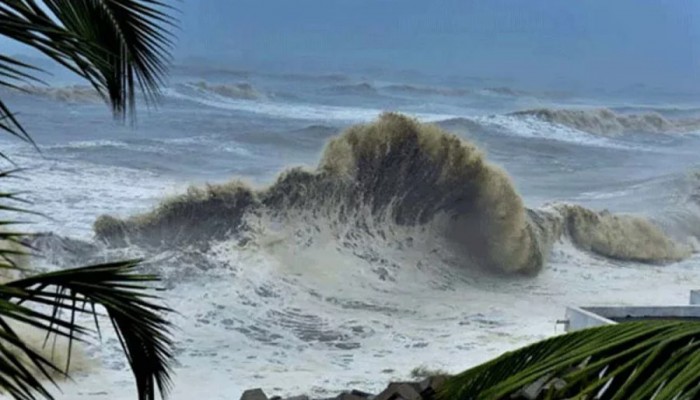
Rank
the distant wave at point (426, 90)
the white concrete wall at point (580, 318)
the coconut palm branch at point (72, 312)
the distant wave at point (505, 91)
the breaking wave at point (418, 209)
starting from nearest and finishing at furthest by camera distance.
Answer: the coconut palm branch at point (72, 312), the white concrete wall at point (580, 318), the breaking wave at point (418, 209), the distant wave at point (426, 90), the distant wave at point (505, 91)

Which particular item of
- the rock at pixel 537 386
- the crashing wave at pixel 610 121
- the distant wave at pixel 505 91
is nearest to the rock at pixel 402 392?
the rock at pixel 537 386

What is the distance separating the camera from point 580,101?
713 centimetres

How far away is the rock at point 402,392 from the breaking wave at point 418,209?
11.4 feet

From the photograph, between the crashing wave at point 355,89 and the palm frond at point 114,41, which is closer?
the palm frond at point 114,41

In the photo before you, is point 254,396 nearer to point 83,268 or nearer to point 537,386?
point 537,386

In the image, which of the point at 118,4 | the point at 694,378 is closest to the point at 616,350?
the point at 694,378

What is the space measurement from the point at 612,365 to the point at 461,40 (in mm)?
6948

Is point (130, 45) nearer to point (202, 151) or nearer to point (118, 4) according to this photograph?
point (118, 4)

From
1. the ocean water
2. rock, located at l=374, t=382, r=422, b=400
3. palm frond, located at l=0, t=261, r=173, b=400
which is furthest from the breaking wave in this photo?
palm frond, located at l=0, t=261, r=173, b=400

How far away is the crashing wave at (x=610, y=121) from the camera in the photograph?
712cm

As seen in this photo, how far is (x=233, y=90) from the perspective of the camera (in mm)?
6695

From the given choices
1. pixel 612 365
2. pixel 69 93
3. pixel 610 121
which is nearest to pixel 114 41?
pixel 612 365

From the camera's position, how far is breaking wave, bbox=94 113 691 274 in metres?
6.44

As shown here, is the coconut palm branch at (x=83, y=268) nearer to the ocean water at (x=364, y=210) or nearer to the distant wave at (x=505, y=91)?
the ocean water at (x=364, y=210)
